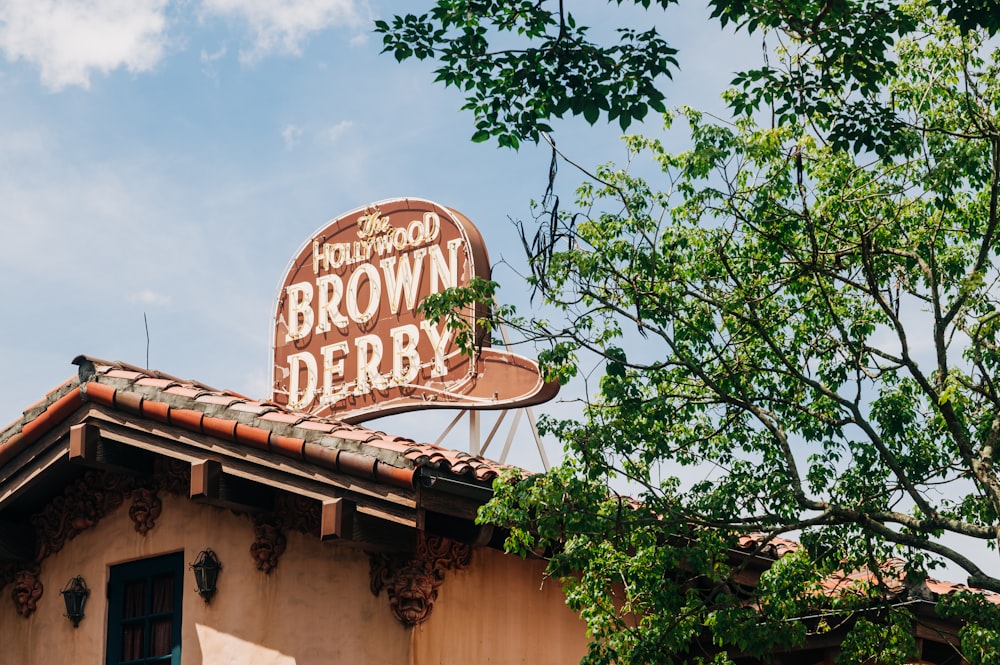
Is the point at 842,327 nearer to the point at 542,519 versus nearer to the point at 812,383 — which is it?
the point at 812,383

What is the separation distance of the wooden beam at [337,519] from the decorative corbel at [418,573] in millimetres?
583

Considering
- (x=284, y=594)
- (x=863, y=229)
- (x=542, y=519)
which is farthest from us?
(x=284, y=594)

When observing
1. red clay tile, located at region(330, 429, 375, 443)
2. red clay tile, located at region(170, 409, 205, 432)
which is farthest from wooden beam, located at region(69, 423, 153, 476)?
red clay tile, located at region(330, 429, 375, 443)

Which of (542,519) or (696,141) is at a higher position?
(696,141)

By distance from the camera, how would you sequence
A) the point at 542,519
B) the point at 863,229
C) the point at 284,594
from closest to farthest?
1. the point at 542,519
2. the point at 863,229
3. the point at 284,594

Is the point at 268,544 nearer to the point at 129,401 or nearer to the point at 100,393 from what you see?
the point at 129,401

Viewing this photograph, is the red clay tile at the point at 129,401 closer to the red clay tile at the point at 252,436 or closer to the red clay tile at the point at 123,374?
the red clay tile at the point at 123,374

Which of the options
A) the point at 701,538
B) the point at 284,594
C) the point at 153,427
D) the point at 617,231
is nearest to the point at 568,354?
the point at 617,231

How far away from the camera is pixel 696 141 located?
12.0 meters

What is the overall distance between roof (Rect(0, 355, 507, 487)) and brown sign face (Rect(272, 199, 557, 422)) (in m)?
5.30

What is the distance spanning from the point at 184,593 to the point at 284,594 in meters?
1.38

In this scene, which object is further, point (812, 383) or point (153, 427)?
point (153, 427)

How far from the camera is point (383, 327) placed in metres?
20.8

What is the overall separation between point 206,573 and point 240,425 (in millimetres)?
1717
